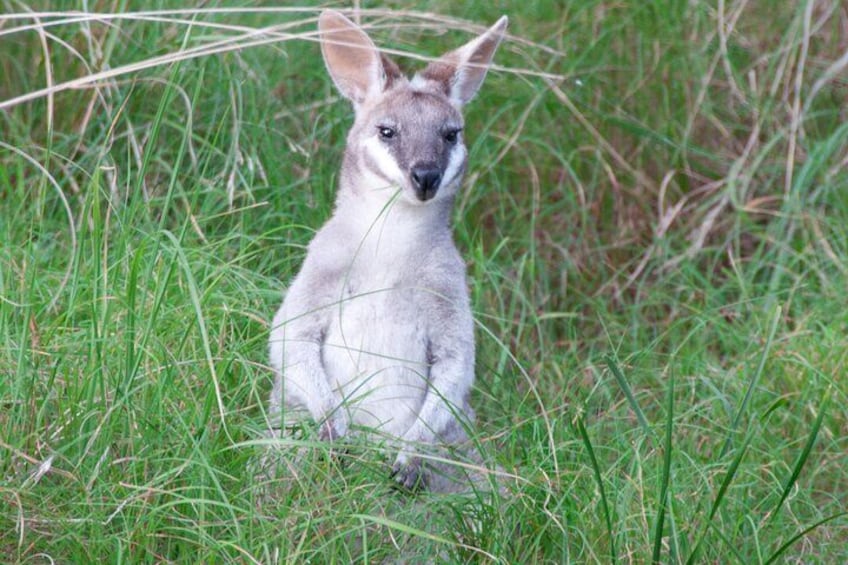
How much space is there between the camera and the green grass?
11.9ft

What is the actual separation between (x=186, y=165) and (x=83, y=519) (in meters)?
2.50

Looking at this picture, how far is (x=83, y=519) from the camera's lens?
3.42m

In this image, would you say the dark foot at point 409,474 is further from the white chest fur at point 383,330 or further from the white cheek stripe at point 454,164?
the white cheek stripe at point 454,164

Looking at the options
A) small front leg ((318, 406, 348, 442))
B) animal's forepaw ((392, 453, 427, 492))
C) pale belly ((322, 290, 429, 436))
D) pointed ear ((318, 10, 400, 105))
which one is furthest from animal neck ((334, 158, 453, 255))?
animal's forepaw ((392, 453, 427, 492))

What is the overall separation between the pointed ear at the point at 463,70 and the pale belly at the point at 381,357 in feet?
2.73

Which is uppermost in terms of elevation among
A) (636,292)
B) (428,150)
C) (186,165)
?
(428,150)

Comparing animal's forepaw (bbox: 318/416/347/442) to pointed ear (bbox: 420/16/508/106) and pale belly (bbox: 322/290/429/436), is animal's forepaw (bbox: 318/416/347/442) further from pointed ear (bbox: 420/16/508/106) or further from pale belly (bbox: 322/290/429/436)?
pointed ear (bbox: 420/16/508/106)

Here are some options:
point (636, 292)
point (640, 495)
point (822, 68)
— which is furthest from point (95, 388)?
point (822, 68)

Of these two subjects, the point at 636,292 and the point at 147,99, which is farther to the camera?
the point at 636,292

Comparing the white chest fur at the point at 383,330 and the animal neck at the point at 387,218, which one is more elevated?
the animal neck at the point at 387,218

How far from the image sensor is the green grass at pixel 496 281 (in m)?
3.64

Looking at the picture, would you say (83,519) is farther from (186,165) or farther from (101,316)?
(186,165)

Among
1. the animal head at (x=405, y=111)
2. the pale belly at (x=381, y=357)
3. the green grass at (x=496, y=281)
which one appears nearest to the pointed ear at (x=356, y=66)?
the animal head at (x=405, y=111)

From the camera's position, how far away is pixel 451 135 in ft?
15.1
